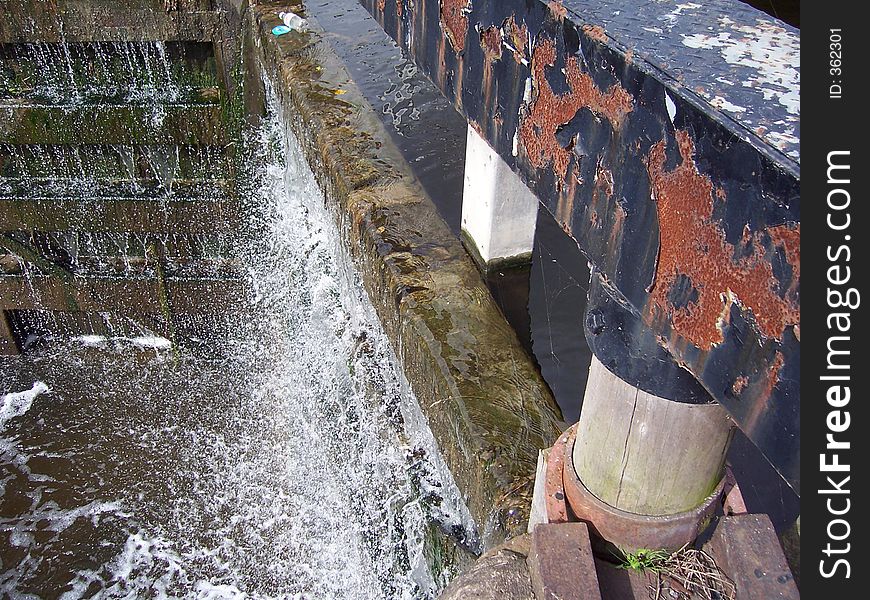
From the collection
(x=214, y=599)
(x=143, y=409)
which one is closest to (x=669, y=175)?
(x=214, y=599)

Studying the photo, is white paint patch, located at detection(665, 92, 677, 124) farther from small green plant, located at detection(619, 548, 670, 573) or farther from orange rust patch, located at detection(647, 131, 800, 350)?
small green plant, located at detection(619, 548, 670, 573)

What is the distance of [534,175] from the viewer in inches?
64.2

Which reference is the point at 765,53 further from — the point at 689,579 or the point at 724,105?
the point at 689,579

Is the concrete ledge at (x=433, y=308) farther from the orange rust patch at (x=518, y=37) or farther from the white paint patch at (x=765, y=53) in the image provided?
the white paint patch at (x=765, y=53)

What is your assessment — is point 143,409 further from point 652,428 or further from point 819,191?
point 819,191

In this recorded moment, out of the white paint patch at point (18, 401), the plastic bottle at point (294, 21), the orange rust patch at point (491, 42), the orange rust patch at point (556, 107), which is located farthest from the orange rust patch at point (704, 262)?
the white paint patch at point (18, 401)

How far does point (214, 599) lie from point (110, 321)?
3.58 meters

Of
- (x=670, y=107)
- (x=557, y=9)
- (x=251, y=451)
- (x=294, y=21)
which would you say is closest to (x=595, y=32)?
(x=557, y=9)

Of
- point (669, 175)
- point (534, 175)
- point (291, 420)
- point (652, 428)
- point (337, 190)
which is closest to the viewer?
point (669, 175)

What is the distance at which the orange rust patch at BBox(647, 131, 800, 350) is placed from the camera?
0.98 metres

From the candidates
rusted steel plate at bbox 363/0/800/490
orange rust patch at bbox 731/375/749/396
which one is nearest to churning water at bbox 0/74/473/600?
rusted steel plate at bbox 363/0/800/490

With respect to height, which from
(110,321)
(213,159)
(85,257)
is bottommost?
(110,321)

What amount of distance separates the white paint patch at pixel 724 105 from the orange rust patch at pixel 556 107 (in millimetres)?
187

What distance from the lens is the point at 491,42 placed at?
1.92m
